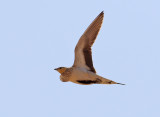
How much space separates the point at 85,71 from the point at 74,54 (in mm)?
586

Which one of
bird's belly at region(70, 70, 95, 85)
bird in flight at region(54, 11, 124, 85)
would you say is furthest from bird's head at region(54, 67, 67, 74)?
bird's belly at region(70, 70, 95, 85)

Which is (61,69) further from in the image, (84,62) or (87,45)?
(87,45)

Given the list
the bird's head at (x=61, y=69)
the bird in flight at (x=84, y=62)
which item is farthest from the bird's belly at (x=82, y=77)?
the bird's head at (x=61, y=69)

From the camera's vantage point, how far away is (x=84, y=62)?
306 inches

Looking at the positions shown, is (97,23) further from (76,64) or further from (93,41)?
(76,64)

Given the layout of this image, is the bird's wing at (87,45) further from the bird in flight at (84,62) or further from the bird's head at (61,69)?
the bird's head at (61,69)

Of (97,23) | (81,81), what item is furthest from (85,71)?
(97,23)

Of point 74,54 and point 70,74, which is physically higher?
point 74,54

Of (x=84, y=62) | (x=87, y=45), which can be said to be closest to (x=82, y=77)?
(x=84, y=62)

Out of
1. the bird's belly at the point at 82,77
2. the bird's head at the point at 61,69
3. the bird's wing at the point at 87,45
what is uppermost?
the bird's wing at the point at 87,45

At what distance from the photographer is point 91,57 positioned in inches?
310

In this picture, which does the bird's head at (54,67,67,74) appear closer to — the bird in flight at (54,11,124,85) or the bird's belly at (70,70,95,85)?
the bird in flight at (54,11,124,85)

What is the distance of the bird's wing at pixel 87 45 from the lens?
25.5 ft

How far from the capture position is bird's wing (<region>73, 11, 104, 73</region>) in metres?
7.77
